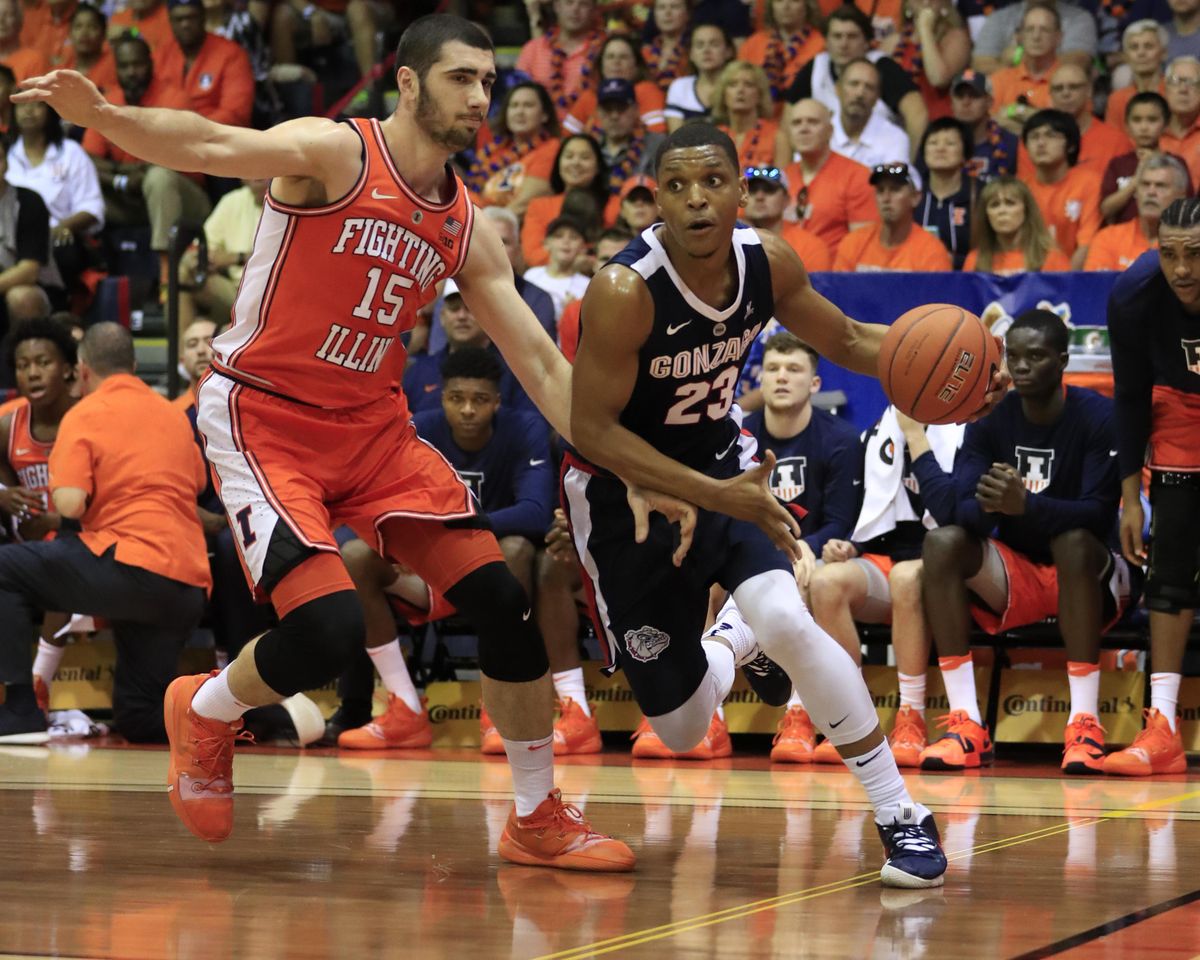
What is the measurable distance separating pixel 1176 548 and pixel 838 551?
51.9 inches

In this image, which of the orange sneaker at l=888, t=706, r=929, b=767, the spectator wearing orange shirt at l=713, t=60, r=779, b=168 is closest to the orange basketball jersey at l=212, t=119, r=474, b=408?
the orange sneaker at l=888, t=706, r=929, b=767

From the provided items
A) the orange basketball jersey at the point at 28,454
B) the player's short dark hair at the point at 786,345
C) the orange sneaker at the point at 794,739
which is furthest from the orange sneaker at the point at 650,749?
the orange basketball jersey at the point at 28,454

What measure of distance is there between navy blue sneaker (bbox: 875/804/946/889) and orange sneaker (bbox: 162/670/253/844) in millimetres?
1721

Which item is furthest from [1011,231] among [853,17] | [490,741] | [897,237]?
[490,741]

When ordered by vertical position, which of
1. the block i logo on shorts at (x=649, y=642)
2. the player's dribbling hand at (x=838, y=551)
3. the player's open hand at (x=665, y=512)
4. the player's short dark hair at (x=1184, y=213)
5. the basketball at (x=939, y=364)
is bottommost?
the block i logo on shorts at (x=649, y=642)

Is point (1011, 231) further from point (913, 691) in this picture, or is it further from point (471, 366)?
point (471, 366)

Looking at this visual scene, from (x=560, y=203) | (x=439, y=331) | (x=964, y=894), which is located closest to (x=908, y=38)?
(x=560, y=203)

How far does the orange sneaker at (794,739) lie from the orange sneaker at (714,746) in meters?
0.23

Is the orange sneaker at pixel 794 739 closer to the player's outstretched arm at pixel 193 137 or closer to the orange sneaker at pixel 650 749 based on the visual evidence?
the orange sneaker at pixel 650 749

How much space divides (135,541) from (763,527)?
420 cm

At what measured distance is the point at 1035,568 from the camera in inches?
281

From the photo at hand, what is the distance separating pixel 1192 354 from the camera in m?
6.61

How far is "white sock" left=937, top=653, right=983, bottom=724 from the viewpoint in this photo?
6941mm

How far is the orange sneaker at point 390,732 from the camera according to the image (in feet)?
24.9
